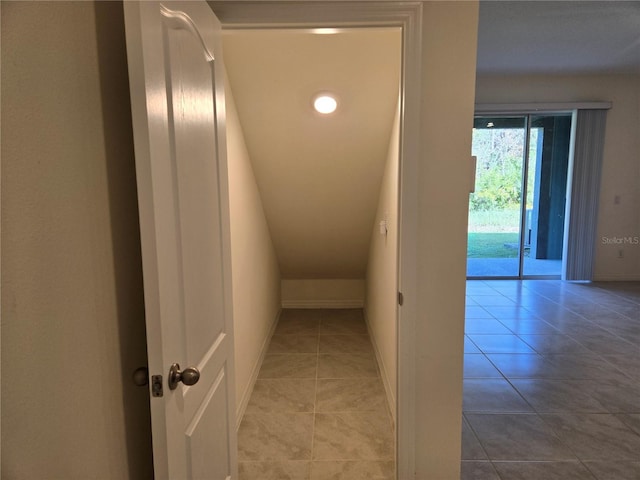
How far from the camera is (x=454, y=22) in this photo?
135cm

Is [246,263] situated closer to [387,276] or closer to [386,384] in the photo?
[387,276]

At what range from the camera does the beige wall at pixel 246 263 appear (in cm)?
210

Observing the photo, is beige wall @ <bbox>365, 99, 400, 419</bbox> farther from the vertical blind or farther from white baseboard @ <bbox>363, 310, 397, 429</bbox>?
the vertical blind

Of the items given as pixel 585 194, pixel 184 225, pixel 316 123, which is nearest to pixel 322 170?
pixel 316 123

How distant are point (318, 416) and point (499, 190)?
15.5 feet

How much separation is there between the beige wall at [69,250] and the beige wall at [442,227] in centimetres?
102

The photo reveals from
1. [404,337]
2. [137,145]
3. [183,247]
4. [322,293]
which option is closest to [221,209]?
[183,247]

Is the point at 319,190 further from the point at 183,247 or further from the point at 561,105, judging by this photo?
the point at 561,105

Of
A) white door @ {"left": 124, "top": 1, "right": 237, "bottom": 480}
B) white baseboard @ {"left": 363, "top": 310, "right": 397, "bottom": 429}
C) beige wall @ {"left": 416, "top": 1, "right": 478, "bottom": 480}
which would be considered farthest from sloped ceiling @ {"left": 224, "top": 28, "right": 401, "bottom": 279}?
white baseboard @ {"left": 363, "top": 310, "right": 397, "bottom": 429}

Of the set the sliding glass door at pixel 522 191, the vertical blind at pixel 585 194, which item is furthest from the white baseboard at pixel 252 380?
the vertical blind at pixel 585 194

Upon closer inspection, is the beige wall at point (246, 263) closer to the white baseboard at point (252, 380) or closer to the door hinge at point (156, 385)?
the white baseboard at point (252, 380)

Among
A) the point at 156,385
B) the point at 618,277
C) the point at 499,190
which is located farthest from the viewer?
the point at 499,190

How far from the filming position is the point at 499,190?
18.2ft

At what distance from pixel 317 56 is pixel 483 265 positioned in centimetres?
511
